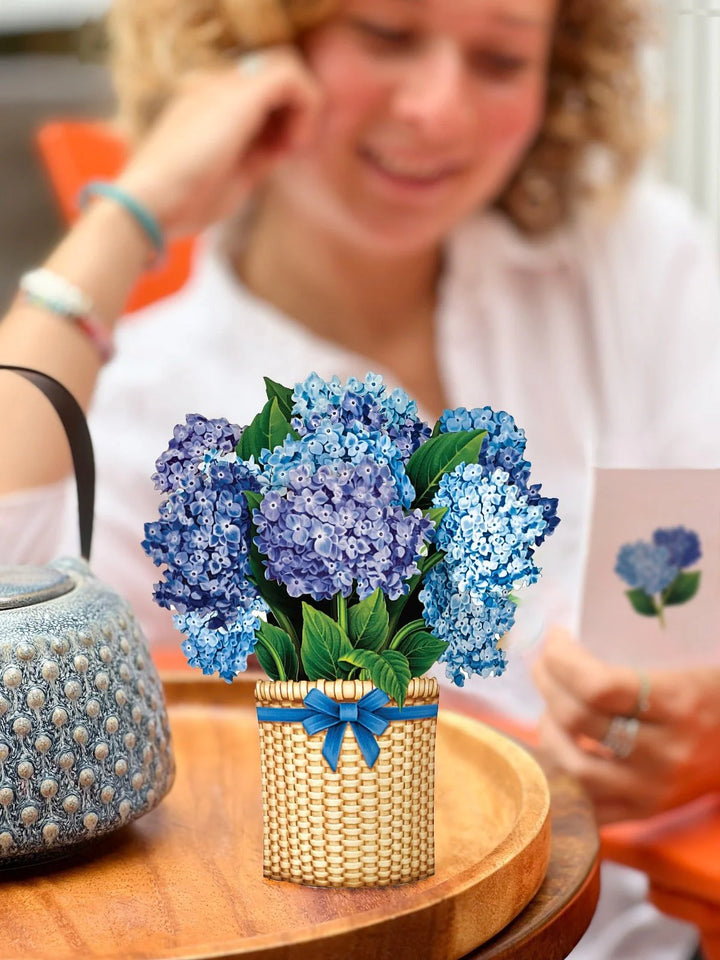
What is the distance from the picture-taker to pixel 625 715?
31.6 inches

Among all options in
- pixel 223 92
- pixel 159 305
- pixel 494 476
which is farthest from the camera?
pixel 159 305

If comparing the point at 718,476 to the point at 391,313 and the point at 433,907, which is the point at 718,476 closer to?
the point at 433,907

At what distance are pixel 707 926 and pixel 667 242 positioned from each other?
0.98 metres

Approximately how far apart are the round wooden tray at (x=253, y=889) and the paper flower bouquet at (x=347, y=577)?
0.03m

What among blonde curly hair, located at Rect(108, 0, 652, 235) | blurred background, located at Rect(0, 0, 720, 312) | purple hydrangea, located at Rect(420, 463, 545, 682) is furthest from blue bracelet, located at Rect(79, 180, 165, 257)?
blurred background, located at Rect(0, 0, 720, 312)

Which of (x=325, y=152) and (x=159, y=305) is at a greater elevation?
(x=325, y=152)

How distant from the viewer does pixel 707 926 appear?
0.81 metres

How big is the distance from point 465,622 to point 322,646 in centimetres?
7

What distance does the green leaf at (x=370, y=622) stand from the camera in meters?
0.49

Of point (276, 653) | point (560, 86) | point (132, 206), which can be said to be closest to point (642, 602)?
point (276, 653)

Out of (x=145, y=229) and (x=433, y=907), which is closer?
(x=433, y=907)

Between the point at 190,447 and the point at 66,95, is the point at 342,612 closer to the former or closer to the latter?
the point at 190,447

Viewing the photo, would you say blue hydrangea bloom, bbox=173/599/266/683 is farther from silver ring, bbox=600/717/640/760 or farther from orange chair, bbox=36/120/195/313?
orange chair, bbox=36/120/195/313

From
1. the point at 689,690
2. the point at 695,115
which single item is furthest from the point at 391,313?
the point at 695,115
